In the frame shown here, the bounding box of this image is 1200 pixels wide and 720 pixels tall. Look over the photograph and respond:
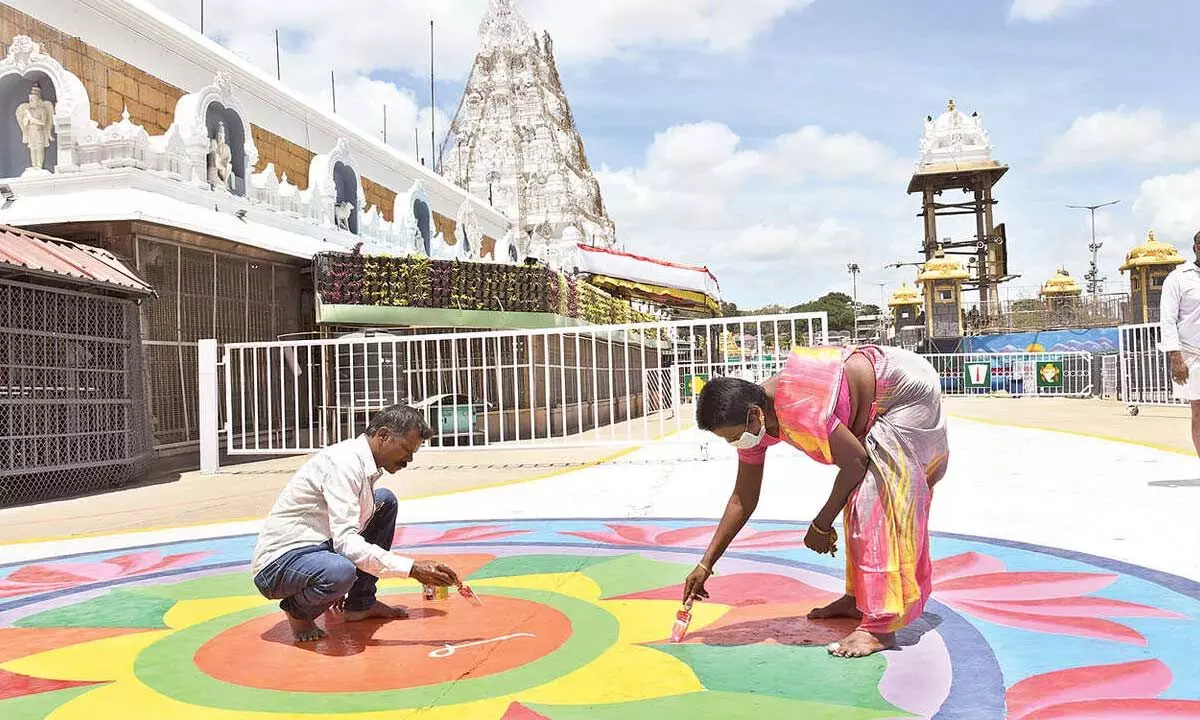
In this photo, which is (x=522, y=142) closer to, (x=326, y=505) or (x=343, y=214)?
(x=343, y=214)

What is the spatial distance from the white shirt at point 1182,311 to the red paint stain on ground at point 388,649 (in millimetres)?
5089

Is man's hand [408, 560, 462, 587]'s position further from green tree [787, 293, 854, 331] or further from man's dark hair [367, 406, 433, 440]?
green tree [787, 293, 854, 331]

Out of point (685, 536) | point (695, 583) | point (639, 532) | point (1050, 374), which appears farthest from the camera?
point (1050, 374)

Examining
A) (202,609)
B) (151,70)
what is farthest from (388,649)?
(151,70)

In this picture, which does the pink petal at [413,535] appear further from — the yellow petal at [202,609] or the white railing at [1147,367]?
the white railing at [1147,367]

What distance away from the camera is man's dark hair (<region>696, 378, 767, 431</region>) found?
333cm

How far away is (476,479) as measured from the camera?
10.3 meters

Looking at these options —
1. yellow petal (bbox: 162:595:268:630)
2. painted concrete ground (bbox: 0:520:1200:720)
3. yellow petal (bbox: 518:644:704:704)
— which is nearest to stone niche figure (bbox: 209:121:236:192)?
painted concrete ground (bbox: 0:520:1200:720)

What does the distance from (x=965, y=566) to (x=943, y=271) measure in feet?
146

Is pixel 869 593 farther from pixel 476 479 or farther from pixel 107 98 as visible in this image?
pixel 107 98

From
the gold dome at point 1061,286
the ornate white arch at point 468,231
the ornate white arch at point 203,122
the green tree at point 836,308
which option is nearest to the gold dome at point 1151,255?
the gold dome at point 1061,286

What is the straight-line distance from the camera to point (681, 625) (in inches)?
140

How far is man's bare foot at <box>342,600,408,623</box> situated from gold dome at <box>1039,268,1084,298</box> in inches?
2132

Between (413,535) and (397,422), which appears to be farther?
(413,535)
